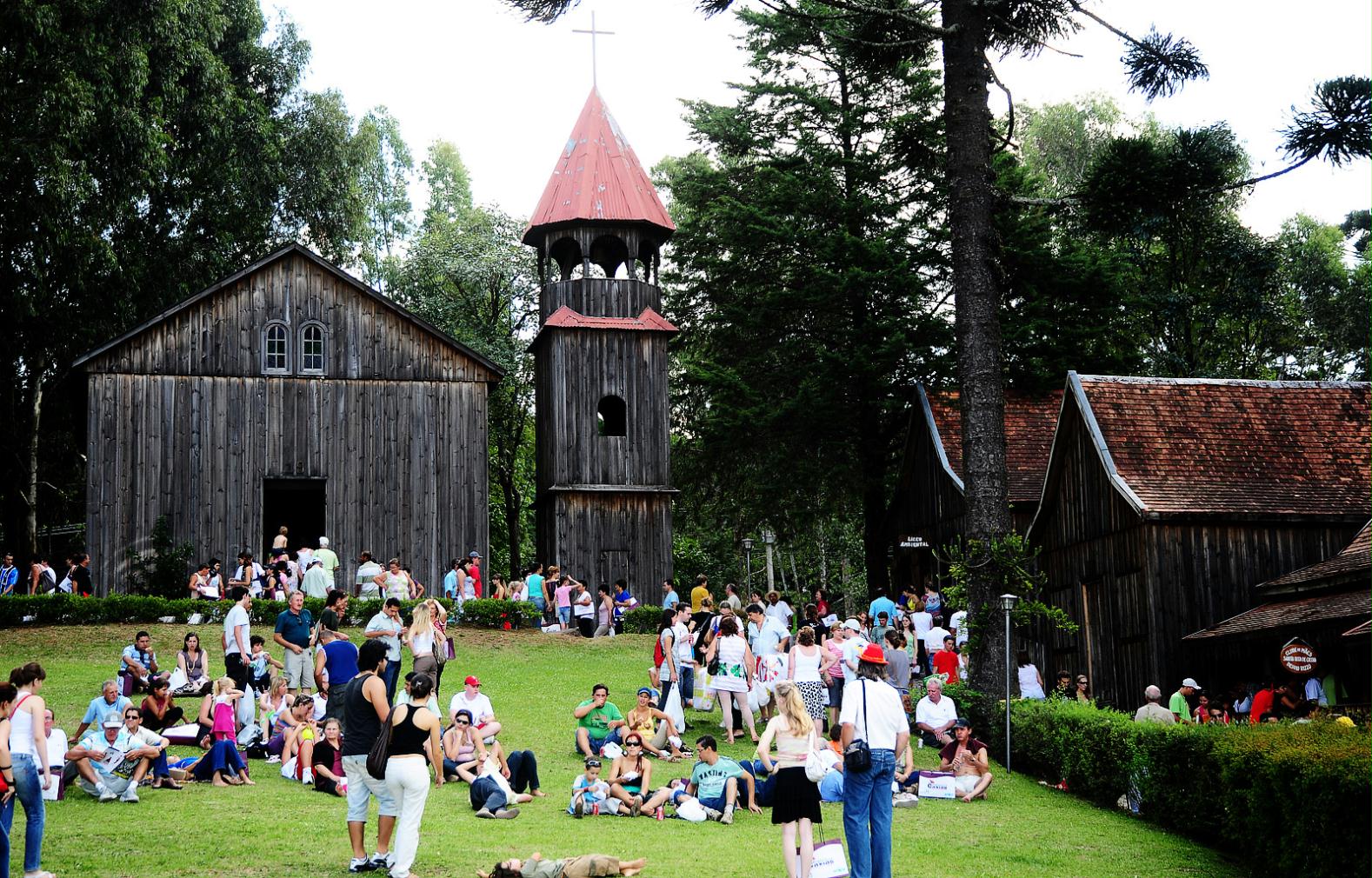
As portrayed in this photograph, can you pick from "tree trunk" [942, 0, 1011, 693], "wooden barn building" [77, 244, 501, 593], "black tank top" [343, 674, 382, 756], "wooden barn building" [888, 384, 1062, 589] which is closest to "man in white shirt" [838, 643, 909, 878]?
"black tank top" [343, 674, 382, 756]

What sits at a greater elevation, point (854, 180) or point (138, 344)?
point (854, 180)

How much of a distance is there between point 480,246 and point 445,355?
54.7 feet

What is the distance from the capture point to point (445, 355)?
36438mm

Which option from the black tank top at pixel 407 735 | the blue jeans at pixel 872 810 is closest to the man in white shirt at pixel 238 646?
the black tank top at pixel 407 735

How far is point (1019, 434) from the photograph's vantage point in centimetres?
3494

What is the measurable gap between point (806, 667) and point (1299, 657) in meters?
7.39

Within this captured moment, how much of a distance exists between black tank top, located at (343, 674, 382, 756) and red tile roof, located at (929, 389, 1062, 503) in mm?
22807

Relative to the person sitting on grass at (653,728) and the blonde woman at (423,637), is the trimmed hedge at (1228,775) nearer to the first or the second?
the person sitting on grass at (653,728)

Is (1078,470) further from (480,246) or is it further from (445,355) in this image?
(480,246)

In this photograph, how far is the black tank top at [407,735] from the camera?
37.9 ft

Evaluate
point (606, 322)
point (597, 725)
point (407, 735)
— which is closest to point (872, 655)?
point (407, 735)

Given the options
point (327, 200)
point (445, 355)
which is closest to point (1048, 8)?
point (445, 355)

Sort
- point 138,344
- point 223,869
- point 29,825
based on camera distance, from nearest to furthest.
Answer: point 29,825 < point 223,869 < point 138,344

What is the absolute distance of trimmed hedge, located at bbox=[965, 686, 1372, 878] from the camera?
12.9m
